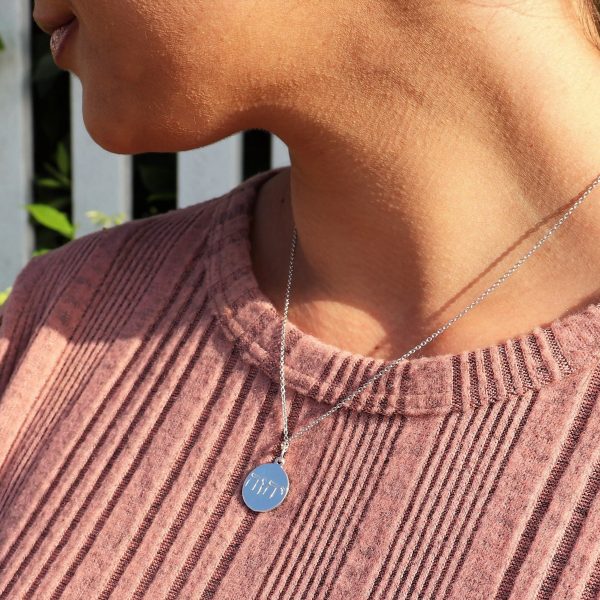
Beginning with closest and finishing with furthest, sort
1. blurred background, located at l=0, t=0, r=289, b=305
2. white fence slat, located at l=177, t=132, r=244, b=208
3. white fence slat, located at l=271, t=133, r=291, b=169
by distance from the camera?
1. white fence slat, located at l=271, t=133, r=291, b=169
2. white fence slat, located at l=177, t=132, r=244, b=208
3. blurred background, located at l=0, t=0, r=289, b=305

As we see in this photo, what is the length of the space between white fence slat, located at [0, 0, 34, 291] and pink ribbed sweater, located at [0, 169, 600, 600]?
151cm

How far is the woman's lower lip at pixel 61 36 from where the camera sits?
1.03 meters

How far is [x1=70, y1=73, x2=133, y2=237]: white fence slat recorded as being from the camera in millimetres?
2605

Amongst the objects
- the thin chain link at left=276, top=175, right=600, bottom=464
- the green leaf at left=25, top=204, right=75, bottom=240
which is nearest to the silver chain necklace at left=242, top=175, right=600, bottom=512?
the thin chain link at left=276, top=175, right=600, bottom=464

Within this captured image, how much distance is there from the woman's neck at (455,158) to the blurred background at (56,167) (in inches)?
58.0

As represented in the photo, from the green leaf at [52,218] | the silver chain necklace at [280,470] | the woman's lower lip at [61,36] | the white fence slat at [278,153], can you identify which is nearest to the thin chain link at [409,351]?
the silver chain necklace at [280,470]

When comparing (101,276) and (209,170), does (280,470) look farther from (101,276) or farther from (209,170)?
(209,170)

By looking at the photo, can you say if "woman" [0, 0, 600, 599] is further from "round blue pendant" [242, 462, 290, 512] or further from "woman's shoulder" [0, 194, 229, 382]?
"woman's shoulder" [0, 194, 229, 382]

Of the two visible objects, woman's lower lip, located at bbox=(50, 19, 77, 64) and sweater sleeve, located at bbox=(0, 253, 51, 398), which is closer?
woman's lower lip, located at bbox=(50, 19, 77, 64)

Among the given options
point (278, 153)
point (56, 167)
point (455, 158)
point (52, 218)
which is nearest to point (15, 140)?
point (56, 167)

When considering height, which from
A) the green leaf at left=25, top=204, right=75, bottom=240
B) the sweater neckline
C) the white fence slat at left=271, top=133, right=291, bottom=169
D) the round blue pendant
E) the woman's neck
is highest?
the woman's neck

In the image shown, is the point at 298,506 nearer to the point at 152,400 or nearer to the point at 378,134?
the point at 152,400

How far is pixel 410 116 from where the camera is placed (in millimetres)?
948

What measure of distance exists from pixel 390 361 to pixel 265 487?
0.60ft
